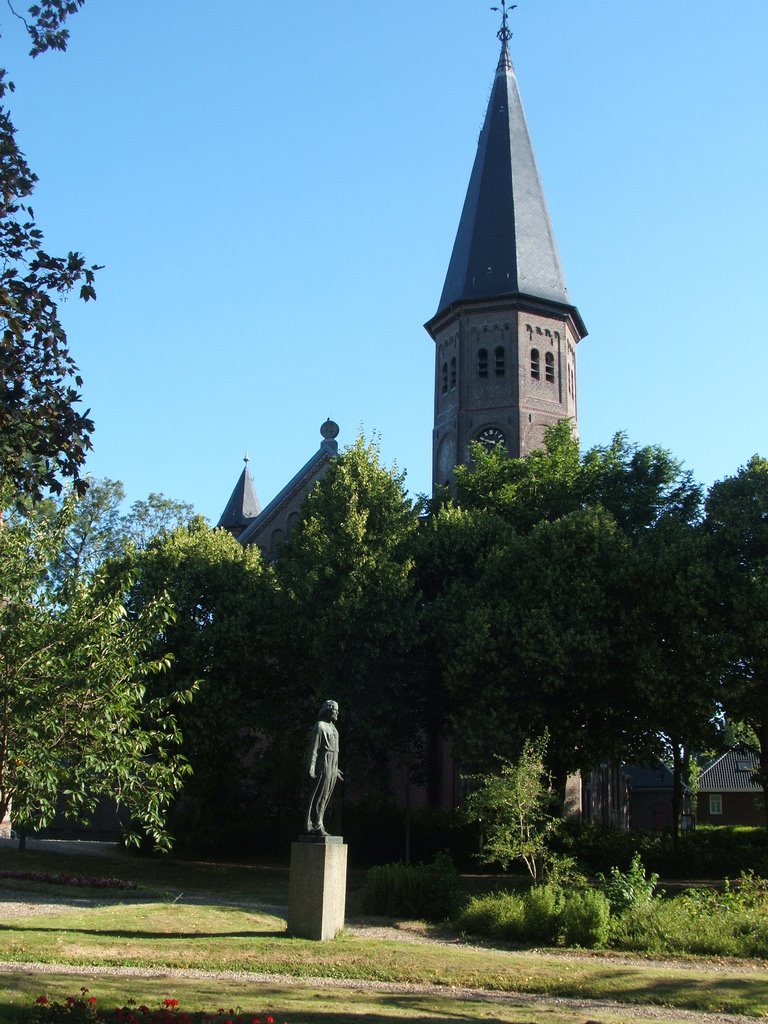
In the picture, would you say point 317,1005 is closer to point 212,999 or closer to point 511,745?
point 212,999

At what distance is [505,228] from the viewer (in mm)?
46156

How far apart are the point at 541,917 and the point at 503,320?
33.4m

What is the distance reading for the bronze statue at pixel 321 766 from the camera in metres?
14.6

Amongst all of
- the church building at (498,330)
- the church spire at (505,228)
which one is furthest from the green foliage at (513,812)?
the church spire at (505,228)

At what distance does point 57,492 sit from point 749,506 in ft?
64.6

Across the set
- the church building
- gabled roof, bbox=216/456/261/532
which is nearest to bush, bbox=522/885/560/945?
the church building

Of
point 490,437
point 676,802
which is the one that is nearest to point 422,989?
point 676,802

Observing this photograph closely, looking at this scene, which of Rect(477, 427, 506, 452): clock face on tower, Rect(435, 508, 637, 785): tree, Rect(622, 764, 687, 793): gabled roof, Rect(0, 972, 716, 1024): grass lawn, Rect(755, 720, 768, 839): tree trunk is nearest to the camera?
Rect(0, 972, 716, 1024): grass lawn

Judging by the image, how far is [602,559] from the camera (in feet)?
83.7

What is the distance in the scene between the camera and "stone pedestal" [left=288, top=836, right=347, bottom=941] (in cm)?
1383

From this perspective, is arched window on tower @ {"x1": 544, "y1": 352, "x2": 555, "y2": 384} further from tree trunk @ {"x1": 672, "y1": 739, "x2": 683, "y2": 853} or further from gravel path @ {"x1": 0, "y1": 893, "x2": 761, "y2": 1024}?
gravel path @ {"x1": 0, "y1": 893, "x2": 761, "y2": 1024}

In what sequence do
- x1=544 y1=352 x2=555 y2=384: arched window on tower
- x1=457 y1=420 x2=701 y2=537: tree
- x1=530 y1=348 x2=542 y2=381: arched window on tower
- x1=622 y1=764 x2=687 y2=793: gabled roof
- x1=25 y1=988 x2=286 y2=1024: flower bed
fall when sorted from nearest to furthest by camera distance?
x1=25 y1=988 x2=286 y2=1024: flower bed
x1=457 y1=420 x2=701 y2=537: tree
x1=530 y1=348 x2=542 y2=381: arched window on tower
x1=544 y1=352 x2=555 y2=384: arched window on tower
x1=622 y1=764 x2=687 y2=793: gabled roof

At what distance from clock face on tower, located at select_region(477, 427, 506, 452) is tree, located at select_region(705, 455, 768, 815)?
719 inches

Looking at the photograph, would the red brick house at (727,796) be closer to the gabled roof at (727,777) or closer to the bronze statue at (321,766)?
the gabled roof at (727,777)
